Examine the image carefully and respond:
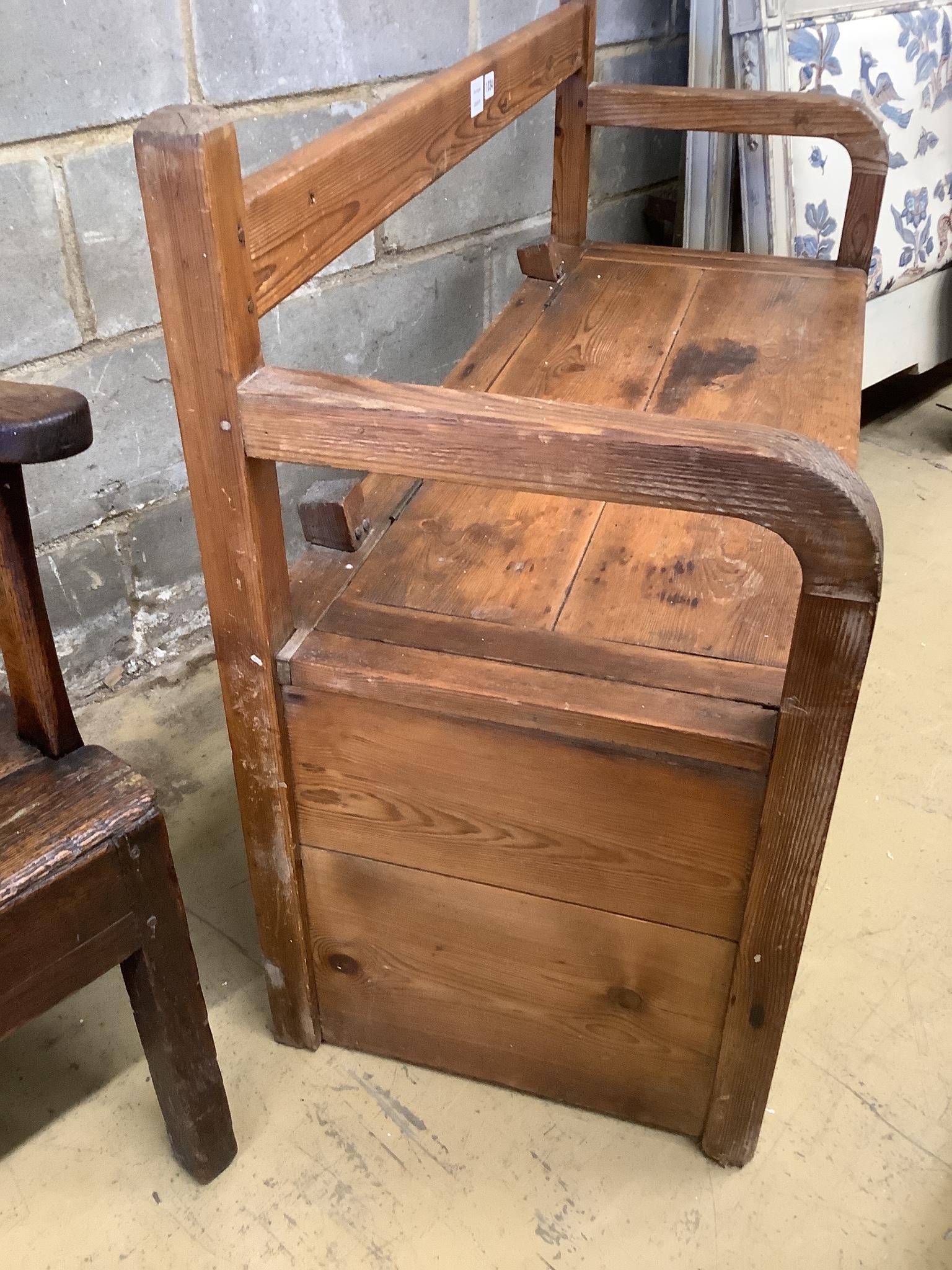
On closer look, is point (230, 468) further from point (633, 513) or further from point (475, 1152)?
point (475, 1152)

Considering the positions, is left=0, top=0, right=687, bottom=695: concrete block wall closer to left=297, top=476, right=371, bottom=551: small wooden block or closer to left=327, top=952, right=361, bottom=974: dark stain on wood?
left=297, top=476, right=371, bottom=551: small wooden block

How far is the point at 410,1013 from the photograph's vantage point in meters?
1.06

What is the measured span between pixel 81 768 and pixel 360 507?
1.26 ft

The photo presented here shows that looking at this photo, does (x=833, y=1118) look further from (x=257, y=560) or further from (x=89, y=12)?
(x=89, y=12)

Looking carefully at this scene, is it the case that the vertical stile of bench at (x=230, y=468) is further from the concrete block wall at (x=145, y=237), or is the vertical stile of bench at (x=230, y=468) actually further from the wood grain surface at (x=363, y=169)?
the concrete block wall at (x=145, y=237)

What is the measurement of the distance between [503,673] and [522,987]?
346 millimetres

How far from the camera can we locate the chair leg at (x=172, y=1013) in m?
0.81

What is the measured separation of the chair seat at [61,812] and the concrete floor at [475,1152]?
1.48 feet

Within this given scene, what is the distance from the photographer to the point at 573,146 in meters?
1.62

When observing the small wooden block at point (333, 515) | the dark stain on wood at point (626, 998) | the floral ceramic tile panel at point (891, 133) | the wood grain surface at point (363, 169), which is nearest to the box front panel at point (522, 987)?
the dark stain on wood at point (626, 998)

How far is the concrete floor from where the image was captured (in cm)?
96

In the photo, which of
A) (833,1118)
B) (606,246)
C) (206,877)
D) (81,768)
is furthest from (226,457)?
(606,246)

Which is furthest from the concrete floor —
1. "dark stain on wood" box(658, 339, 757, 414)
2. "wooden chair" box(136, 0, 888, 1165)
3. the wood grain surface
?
the wood grain surface

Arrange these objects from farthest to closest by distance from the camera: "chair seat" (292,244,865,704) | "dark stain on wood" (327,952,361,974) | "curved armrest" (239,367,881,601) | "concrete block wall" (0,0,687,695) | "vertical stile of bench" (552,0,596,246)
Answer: "vertical stile of bench" (552,0,596,246) → "concrete block wall" (0,0,687,695) → "dark stain on wood" (327,952,361,974) → "chair seat" (292,244,865,704) → "curved armrest" (239,367,881,601)
